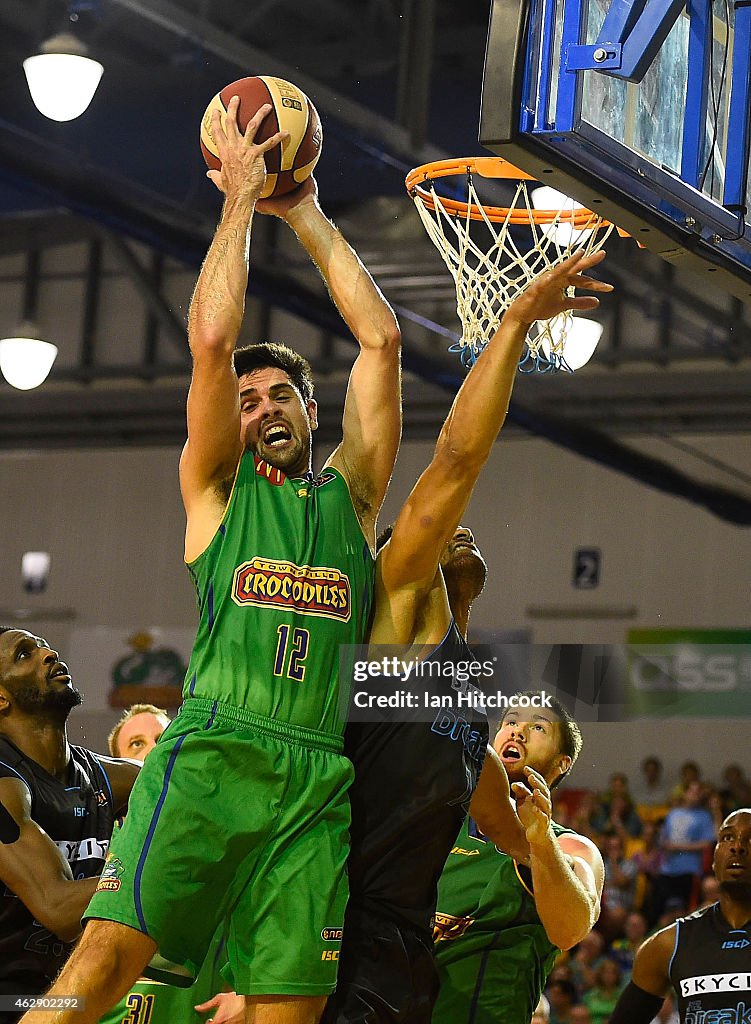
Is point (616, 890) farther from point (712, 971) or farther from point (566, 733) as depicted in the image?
point (566, 733)

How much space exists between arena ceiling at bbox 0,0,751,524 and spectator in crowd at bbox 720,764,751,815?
112 inches

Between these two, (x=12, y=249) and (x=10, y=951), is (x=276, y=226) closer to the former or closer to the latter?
(x=12, y=249)

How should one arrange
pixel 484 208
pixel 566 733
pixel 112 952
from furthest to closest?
pixel 484 208
pixel 566 733
pixel 112 952

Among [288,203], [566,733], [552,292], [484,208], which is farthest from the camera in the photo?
[484,208]

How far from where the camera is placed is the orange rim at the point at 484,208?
523cm

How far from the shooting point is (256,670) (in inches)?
147

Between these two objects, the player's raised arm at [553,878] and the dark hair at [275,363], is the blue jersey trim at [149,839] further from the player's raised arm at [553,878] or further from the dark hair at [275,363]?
the player's raised arm at [553,878]

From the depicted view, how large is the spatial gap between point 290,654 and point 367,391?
0.74 m

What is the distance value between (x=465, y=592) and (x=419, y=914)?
1027 millimetres

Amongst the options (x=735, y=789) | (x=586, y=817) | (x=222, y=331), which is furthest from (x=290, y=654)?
(x=735, y=789)

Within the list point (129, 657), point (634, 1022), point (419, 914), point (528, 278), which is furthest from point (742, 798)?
point (419, 914)

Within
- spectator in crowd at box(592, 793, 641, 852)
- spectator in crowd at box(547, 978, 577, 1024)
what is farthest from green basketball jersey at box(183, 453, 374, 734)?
spectator in crowd at box(592, 793, 641, 852)

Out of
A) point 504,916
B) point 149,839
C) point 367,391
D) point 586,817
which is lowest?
point 504,916

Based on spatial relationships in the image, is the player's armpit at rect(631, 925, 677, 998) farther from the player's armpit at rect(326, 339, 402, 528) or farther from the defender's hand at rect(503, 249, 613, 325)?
the defender's hand at rect(503, 249, 613, 325)
